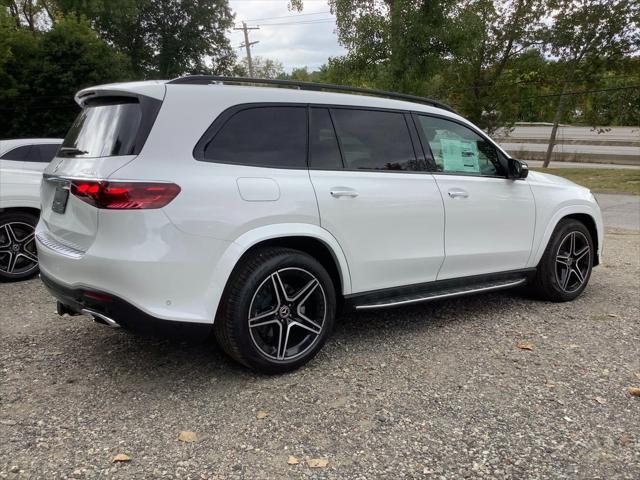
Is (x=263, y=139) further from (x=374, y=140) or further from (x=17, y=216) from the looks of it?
(x=17, y=216)

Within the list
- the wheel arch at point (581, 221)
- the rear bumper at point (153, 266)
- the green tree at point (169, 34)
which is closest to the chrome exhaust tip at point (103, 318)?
the rear bumper at point (153, 266)

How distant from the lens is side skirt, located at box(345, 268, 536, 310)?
12.7 ft

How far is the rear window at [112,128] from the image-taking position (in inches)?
122

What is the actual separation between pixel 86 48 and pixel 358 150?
20.5m

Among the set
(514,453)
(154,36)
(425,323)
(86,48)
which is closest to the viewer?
(514,453)

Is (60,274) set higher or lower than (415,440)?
higher

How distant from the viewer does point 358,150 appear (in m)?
3.88

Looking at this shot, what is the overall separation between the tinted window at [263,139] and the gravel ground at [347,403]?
137cm

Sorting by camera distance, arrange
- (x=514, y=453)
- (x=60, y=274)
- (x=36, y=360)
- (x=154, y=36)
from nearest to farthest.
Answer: (x=514, y=453)
(x=60, y=274)
(x=36, y=360)
(x=154, y=36)

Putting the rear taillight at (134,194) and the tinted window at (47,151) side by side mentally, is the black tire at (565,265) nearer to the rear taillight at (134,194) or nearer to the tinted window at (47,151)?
the rear taillight at (134,194)

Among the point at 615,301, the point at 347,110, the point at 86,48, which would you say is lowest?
the point at 615,301

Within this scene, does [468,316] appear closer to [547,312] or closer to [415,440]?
[547,312]

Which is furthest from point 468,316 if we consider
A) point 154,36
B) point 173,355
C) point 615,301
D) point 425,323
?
point 154,36

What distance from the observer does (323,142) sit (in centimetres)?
371
